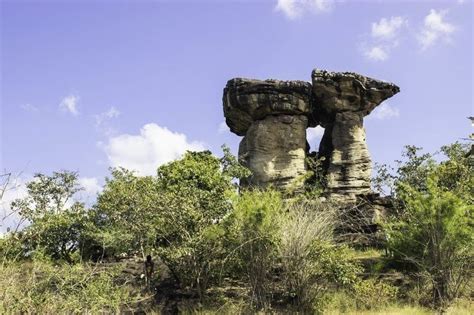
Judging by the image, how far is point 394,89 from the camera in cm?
2928

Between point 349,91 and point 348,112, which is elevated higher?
point 349,91

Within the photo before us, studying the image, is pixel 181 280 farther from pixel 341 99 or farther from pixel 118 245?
pixel 341 99

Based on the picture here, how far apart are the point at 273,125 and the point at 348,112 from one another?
4364mm

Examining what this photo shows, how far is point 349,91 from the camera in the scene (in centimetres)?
2864

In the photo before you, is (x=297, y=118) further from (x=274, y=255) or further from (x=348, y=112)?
(x=274, y=255)

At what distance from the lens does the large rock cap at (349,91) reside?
93.4ft

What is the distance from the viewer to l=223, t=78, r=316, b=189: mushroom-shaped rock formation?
92.6 ft

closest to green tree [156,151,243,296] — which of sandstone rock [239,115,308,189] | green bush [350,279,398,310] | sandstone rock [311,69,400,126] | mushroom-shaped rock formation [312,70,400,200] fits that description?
green bush [350,279,398,310]

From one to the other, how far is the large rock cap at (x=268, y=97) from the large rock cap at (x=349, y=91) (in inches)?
34.5

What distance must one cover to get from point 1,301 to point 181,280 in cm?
924

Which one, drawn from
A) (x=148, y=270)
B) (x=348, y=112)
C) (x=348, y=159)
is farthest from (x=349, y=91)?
(x=148, y=270)

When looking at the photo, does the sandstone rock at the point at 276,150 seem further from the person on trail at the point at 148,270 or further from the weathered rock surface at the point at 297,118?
the person on trail at the point at 148,270

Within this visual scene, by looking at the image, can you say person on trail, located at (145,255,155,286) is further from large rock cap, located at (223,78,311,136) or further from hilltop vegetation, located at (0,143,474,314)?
large rock cap, located at (223,78,311,136)

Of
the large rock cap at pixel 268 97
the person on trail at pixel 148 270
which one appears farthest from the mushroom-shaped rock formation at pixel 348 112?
the person on trail at pixel 148 270
